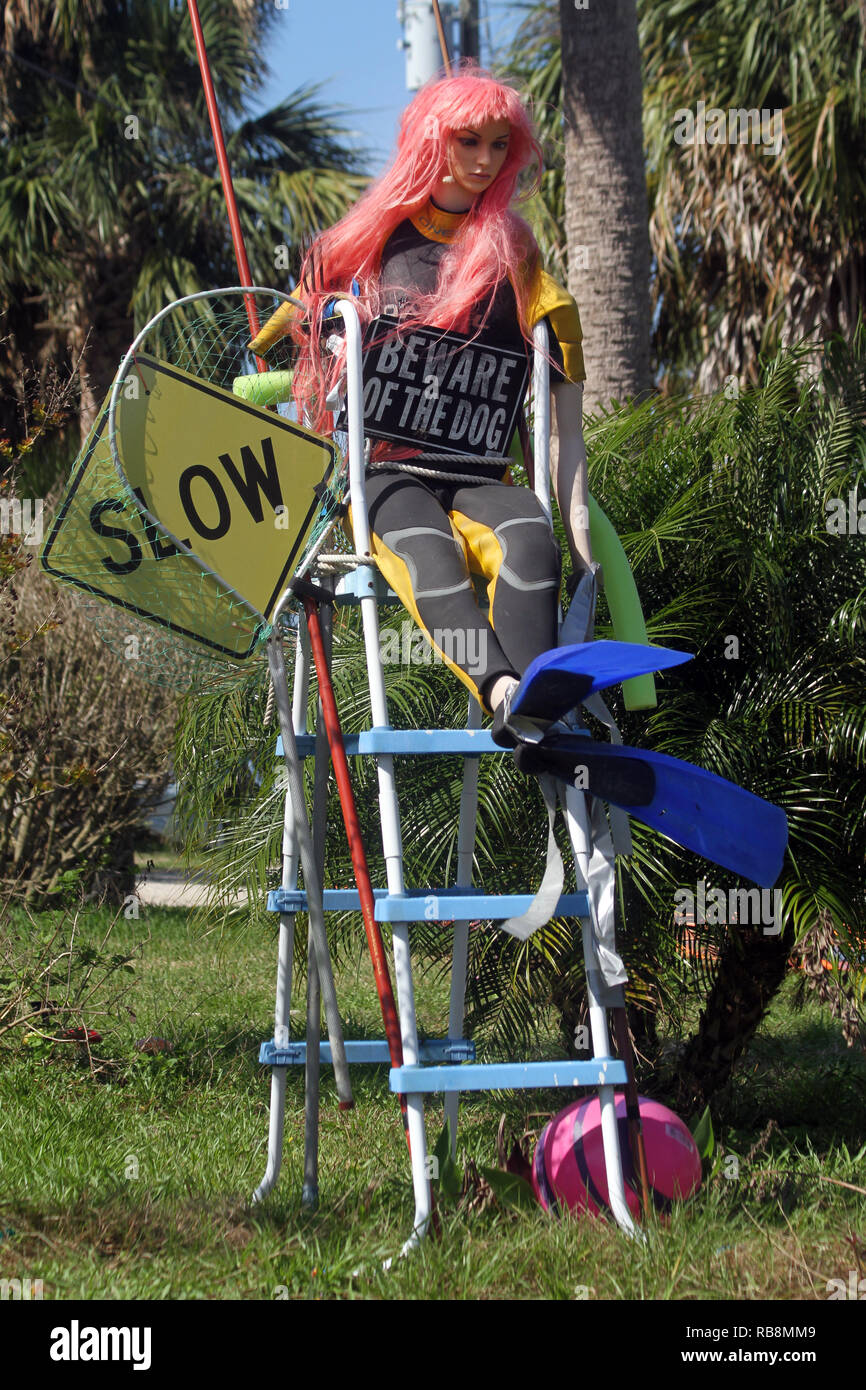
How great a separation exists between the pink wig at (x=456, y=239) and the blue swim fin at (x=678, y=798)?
1.06 metres

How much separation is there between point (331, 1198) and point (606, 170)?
4.29 m

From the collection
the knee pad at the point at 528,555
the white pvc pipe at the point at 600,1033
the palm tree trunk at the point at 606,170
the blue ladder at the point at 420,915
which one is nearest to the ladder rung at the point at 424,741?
the blue ladder at the point at 420,915

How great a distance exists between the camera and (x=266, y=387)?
319 cm

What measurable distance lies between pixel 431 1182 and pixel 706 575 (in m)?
1.92

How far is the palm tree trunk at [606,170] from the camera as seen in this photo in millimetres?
5445

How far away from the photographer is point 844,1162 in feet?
11.6

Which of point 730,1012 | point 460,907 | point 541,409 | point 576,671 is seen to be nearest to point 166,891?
point 730,1012

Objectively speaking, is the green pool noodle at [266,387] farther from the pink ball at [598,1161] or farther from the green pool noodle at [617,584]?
the pink ball at [598,1161]

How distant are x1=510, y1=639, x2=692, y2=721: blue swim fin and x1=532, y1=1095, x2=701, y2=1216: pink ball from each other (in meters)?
0.88

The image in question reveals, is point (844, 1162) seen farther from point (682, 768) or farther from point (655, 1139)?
point (682, 768)

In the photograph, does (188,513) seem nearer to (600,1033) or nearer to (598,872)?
(598,872)

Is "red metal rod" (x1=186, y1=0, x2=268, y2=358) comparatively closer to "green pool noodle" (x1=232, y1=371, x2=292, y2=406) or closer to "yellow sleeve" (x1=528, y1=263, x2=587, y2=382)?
"green pool noodle" (x1=232, y1=371, x2=292, y2=406)

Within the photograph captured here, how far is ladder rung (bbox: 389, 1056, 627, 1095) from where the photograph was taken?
101 inches

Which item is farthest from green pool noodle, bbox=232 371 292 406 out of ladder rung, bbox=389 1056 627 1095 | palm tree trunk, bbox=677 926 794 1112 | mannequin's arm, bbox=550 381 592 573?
palm tree trunk, bbox=677 926 794 1112
